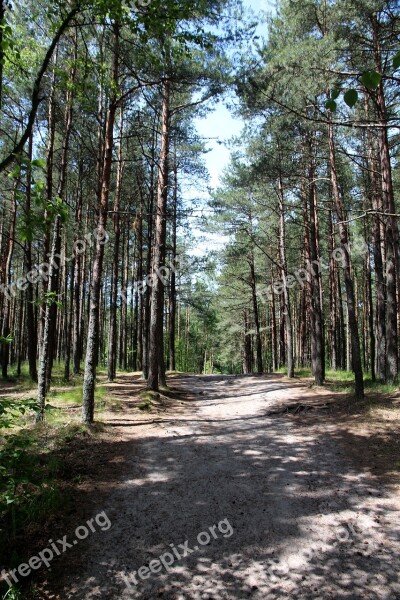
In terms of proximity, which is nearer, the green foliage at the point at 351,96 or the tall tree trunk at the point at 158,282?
the green foliage at the point at 351,96

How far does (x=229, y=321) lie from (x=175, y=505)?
2251 cm

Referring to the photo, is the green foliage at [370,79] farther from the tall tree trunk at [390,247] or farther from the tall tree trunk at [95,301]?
the tall tree trunk at [390,247]

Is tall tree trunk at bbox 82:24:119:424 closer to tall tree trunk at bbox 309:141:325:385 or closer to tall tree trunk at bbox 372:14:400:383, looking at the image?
tall tree trunk at bbox 372:14:400:383

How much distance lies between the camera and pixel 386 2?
27.6 ft

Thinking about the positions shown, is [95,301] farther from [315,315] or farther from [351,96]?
[315,315]

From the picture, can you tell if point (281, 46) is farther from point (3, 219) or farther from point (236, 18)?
point (3, 219)

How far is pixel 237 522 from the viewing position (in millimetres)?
4801

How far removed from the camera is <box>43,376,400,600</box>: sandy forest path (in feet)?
12.3

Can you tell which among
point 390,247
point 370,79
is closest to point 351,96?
point 370,79

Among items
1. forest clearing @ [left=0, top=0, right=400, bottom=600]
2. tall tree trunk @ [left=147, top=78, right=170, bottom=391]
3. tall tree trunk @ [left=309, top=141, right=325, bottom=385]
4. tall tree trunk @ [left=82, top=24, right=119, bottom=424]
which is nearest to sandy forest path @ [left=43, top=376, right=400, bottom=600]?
forest clearing @ [left=0, top=0, right=400, bottom=600]

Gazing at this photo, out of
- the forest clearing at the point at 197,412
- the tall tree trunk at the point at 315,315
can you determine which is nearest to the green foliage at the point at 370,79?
the forest clearing at the point at 197,412

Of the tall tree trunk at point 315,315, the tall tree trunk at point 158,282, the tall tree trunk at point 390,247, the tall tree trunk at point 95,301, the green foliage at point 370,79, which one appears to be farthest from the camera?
the tall tree trunk at point 315,315

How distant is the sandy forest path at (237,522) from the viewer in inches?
148

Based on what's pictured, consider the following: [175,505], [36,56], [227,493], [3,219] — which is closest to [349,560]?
[227,493]
